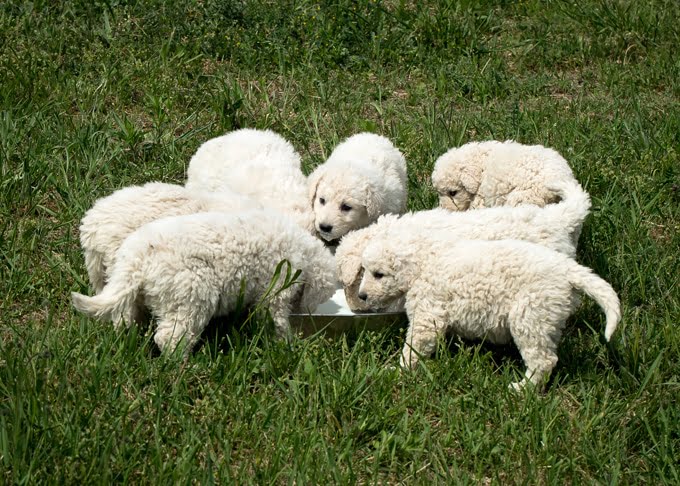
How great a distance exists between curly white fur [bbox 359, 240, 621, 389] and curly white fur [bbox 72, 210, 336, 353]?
429 mm

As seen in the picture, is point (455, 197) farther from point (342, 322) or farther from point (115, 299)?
point (115, 299)

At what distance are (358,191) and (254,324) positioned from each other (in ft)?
4.07

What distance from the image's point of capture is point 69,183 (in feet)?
20.5

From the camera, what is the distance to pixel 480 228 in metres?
5.22

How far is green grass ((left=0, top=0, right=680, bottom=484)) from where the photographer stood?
4.24 m

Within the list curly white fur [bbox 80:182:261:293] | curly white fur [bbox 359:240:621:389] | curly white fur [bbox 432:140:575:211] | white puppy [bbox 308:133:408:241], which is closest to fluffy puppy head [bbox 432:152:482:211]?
curly white fur [bbox 432:140:575:211]

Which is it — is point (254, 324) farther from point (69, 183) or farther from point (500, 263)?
point (69, 183)

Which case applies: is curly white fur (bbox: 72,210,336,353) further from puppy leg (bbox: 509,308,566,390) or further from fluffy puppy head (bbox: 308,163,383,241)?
puppy leg (bbox: 509,308,566,390)

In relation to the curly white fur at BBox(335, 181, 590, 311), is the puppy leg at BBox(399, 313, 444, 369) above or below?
below

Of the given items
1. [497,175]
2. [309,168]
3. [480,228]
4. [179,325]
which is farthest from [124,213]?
[497,175]

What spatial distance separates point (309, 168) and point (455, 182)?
3.81ft

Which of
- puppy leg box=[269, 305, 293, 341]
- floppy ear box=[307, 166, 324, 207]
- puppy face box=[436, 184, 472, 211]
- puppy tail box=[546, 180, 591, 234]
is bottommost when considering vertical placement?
puppy face box=[436, 184, 472, 211]

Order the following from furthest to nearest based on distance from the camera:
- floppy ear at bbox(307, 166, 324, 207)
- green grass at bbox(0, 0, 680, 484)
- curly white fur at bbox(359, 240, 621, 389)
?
floppy ear at bbox(307, 166, 324, 207)
curly white fur at bbox(359, 240, 621, 389)
green grass at bbox(0, 0, 680, 484)

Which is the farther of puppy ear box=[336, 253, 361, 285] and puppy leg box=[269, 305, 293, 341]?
puppy ear box=[336, 253, 361, 285]
